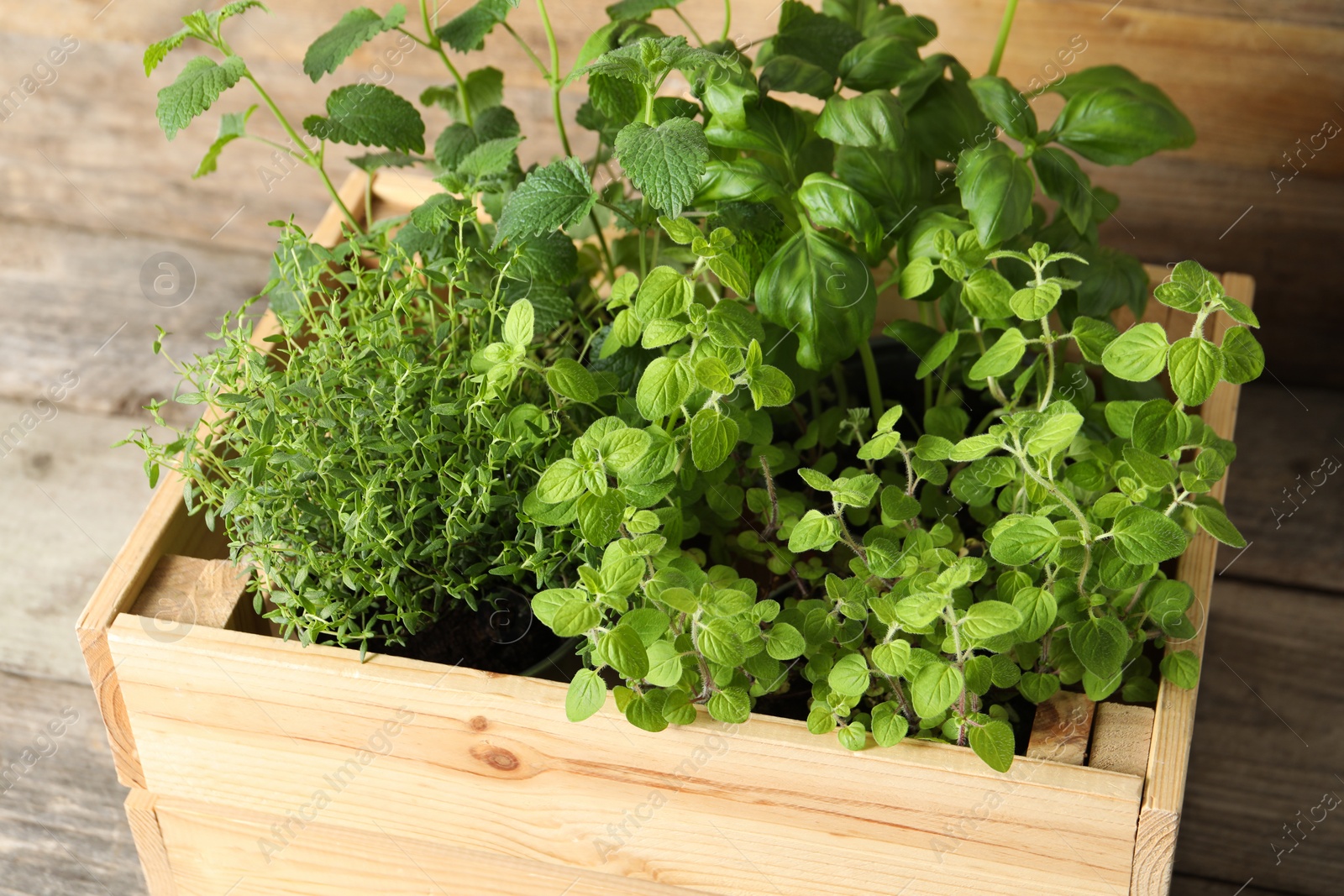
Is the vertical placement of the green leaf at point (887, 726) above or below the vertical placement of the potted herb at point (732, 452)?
below

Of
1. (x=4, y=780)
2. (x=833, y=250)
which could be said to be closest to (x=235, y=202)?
(x=4, y=780)

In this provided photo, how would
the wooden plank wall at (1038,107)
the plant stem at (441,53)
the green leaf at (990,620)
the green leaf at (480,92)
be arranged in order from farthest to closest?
the wooden plank wall at (1038,107), the green leaf at (480,92), the plant stem at (441,53), the green leaf at (990,620)

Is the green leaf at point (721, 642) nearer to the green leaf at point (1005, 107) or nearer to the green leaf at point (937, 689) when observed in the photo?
the green leaf at point (937, 689)

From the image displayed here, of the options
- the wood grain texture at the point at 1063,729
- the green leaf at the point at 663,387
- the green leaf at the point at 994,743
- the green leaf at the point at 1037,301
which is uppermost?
the green leaf at the point at 663,387

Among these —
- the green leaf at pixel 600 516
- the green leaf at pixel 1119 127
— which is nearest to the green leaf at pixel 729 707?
the green leaf at pixel 600 516

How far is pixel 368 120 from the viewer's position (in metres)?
0.82

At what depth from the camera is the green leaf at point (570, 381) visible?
2.23 ft

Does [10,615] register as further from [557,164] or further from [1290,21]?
[1290,21]

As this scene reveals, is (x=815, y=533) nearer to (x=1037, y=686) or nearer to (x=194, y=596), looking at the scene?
(x=1037, y=686)

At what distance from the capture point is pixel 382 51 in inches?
51.8

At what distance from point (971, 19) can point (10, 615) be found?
109 cm

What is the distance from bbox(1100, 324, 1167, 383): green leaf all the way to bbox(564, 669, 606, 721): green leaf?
0.32m

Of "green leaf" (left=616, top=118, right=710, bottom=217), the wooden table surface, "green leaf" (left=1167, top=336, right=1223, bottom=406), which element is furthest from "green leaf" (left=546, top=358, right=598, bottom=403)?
the wooden table surface

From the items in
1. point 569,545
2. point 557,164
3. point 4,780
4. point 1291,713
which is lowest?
point 1291,713
